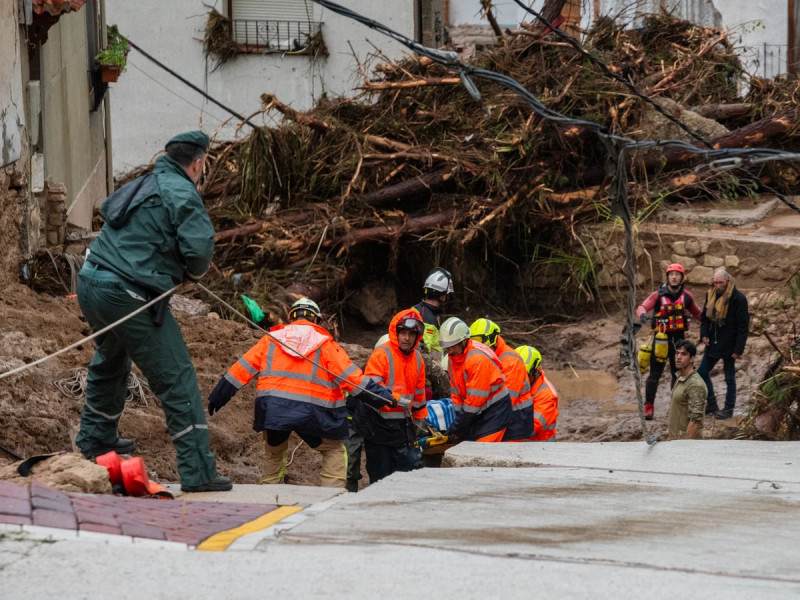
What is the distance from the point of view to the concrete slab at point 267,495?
15.9ft

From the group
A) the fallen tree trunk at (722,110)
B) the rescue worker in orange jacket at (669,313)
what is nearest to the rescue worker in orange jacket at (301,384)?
the rescue worker in orange jacket at (669,313)

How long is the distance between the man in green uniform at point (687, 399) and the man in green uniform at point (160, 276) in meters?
4.62

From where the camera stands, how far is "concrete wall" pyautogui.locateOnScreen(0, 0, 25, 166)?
25.8ft

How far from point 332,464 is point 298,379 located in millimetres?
773

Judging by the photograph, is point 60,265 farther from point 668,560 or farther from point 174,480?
point 668,560

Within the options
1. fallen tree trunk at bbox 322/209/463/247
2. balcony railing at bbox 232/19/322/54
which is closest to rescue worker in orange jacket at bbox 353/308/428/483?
fallen tree trunk at bbox 322/209/463/247

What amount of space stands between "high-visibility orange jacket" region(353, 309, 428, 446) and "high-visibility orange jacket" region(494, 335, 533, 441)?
69cm

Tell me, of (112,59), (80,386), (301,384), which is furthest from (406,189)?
(301,384)

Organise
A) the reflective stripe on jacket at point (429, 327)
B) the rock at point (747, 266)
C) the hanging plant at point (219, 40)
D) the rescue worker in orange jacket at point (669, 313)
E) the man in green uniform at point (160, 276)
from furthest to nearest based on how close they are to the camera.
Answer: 1. the hanging plant at point (219, 40)
2. the rock at point (747, 266)
3. the rescue worker in orange jacket at point (669, 313)
4. the reflective stripe on jacket at point (429, 327)
5. the man in green uniform at point (160, 276)

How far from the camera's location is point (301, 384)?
6.79 metres

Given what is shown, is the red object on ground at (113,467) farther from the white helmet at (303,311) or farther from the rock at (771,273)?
the rock at (771,273)

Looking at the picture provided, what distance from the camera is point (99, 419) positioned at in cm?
550

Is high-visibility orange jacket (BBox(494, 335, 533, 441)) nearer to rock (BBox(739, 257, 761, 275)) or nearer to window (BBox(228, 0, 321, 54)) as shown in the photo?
rock (BBox(739, 257, 761, 275))

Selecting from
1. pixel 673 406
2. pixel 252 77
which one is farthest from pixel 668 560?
pixel 252 77
